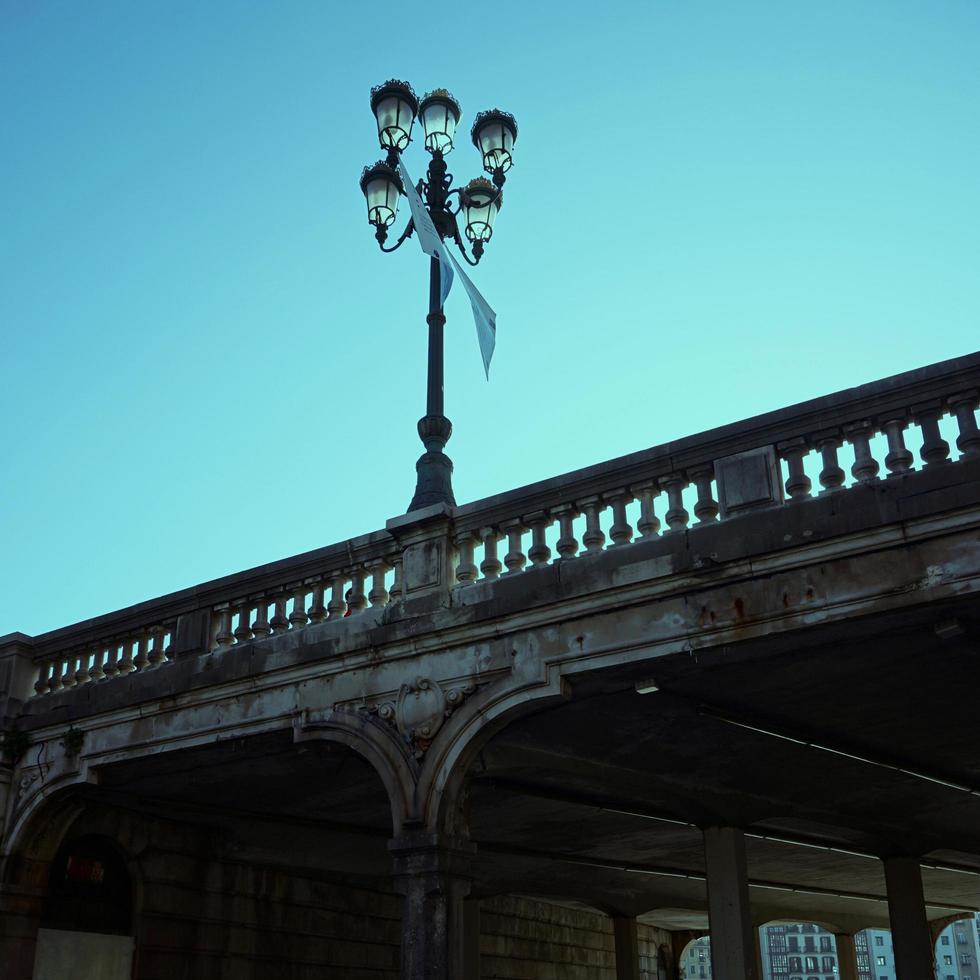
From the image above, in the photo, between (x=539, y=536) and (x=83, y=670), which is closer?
(x=539, y=536)

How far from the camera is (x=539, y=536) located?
916 cm

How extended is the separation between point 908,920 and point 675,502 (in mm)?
9934

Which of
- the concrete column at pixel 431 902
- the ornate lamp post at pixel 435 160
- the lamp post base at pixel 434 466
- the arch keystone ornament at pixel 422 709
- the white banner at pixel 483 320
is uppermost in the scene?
the ornate lamp post at pixel 435 160

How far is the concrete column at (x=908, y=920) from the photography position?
15.1m

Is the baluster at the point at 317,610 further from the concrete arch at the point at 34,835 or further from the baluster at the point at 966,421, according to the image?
the baluster at the point at 966,421

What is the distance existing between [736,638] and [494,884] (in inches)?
445

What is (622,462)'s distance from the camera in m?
8.84

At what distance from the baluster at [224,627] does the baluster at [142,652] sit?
1.00m

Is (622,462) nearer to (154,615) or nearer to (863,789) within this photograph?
(154,615)

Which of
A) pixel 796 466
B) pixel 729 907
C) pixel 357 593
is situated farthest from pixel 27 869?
pixel 796 466

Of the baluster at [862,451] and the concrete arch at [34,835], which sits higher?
the baluster at [862,451]

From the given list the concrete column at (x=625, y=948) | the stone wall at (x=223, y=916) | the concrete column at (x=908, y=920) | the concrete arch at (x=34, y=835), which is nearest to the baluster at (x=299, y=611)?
the concrete arch at (x=34, y=835)

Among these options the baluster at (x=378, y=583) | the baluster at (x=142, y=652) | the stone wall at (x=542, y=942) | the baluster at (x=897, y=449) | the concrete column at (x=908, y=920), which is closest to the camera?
the baluster at (x=897, y=449)

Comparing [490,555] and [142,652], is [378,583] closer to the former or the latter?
[490,555]
